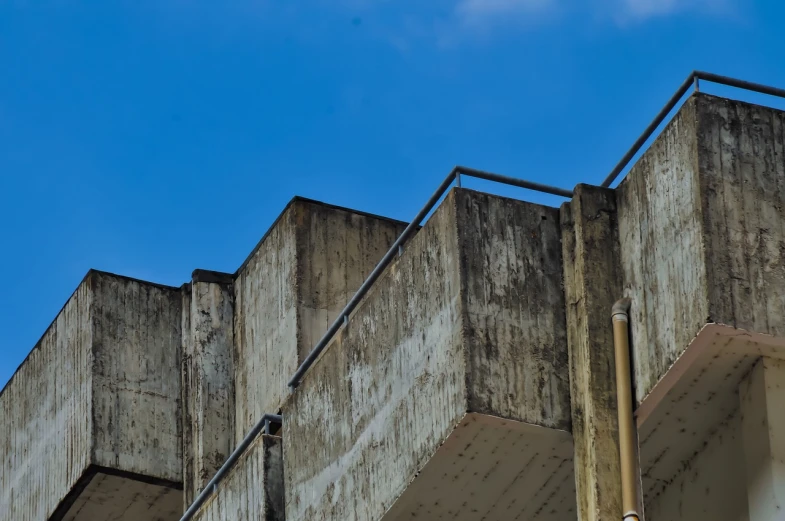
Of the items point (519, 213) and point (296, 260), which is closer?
point (519, 213)

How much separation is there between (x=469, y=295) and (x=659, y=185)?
76.7 inches

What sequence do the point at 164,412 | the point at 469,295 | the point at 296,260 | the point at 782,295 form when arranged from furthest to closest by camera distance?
the point at 164,412 < the point at 296,260 < the point at 469,295 < the point at 782,295

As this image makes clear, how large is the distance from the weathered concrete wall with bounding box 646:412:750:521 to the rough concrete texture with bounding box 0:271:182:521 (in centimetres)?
975

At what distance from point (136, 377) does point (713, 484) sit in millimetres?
10721

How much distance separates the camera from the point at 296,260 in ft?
84.6

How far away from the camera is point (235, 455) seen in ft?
78.0

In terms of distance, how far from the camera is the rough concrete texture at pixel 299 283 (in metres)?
25.7

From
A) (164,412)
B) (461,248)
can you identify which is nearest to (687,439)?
(461,248)

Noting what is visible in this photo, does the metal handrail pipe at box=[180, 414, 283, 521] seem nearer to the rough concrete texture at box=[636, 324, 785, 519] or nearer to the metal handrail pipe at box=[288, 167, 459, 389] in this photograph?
the metal handrail pipe at box=[288, 167, 459, 389]

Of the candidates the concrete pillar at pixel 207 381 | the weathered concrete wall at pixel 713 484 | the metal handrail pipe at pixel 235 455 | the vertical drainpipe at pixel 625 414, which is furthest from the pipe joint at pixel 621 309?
the concrete pillar at pixel 207 381

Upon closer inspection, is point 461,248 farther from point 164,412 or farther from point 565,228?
point 164,412

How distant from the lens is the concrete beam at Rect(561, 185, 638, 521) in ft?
60.8

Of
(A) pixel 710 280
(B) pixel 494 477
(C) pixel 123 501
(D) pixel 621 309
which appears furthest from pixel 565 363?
(C) pixel 123 501

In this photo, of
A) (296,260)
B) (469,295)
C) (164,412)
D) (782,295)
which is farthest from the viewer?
(164,412)
